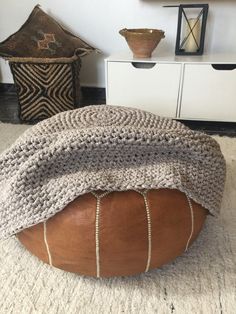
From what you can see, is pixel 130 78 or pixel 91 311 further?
pixel 130 78

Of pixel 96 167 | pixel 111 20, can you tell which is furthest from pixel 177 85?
pixel 96 167

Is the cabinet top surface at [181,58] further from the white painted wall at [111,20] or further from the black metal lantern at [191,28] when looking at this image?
the white painted wall at [111,20]

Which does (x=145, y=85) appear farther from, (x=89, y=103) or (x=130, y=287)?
(x=130, y=287)

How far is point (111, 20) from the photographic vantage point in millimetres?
1998

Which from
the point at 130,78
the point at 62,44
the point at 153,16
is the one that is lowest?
the point at 130,78

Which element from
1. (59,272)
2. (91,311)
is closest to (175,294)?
(91,311)

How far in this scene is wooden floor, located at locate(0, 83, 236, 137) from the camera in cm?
179

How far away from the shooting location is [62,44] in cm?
194

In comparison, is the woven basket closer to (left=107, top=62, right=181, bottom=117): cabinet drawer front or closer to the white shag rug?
(left=107, top=62, right=181, bottom=117): cabinet drawer front

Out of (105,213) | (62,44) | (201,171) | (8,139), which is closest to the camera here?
(105,213)

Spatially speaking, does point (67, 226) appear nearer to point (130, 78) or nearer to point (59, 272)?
point (59, 272)

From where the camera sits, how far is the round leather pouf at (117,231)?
2.31 ft

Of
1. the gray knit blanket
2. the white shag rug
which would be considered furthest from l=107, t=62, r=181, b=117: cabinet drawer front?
the white shag rug

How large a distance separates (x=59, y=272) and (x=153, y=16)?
5.66 ft
